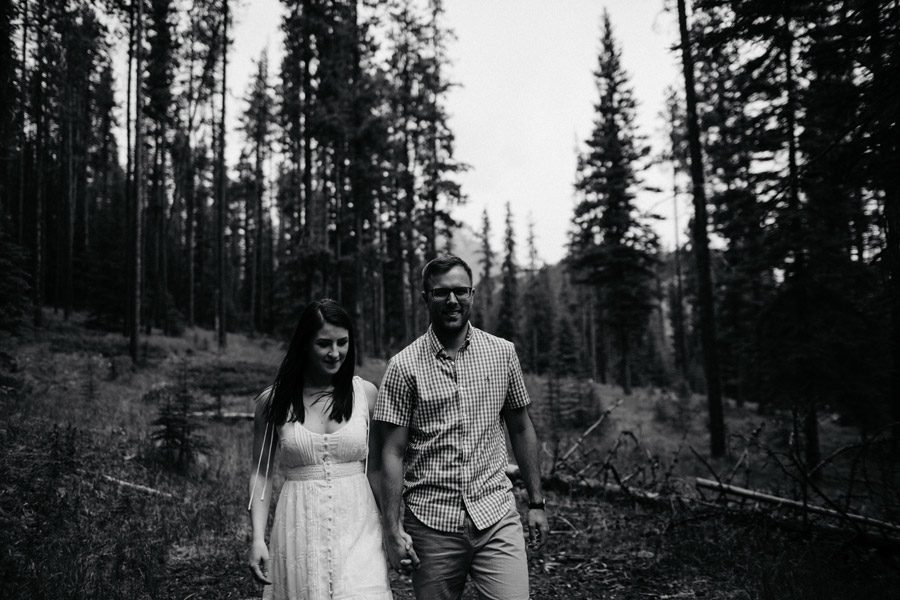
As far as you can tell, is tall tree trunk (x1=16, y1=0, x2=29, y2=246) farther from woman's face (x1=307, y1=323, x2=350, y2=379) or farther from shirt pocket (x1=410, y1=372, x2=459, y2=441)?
shirt pocket (x1=410, y1=372, x2=459, y2=441)

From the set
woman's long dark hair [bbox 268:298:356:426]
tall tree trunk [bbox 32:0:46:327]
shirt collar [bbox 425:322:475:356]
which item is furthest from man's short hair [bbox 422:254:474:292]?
tall tree trunk [bbox 32:0:46:327]

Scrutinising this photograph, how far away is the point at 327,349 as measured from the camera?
2926 millimetres

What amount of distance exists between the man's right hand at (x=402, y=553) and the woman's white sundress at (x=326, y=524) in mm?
131

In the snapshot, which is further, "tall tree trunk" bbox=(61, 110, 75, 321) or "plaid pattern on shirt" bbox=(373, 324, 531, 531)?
"tall tree trunk" bbox=(61, 110, 75, 321)

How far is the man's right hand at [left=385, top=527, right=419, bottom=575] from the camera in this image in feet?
8.44

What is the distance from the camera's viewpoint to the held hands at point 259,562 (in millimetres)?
2545

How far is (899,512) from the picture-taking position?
4973 millimetres

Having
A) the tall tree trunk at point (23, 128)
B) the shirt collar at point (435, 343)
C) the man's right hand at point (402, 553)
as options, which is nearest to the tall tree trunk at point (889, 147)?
the shirt collar at point (435, 343)

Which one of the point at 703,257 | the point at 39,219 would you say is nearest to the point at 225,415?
the point at 703,257

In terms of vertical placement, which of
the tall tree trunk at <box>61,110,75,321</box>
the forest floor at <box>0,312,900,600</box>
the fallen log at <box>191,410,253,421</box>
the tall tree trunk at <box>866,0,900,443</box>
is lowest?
the forest floor at <box>0,312,900,600</box>

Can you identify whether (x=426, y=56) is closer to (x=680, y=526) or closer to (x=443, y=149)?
(x=443, y=149)

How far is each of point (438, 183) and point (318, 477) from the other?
67.5ft

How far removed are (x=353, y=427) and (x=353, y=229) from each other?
22.2 meters

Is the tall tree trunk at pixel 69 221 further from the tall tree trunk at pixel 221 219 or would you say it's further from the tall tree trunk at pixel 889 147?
the tall tree trunk at pixel 889 147
